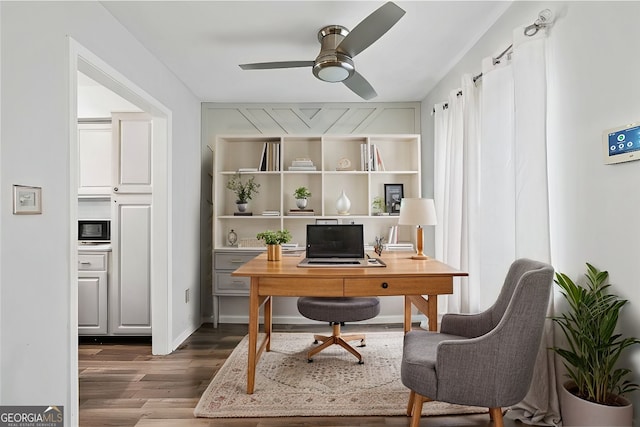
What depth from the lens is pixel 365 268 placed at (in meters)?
2.41

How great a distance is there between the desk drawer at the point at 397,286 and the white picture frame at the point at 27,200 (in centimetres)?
167

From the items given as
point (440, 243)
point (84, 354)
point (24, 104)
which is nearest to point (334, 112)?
point (440, 243)

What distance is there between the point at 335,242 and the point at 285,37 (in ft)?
5.16

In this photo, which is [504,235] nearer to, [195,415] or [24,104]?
[195,415]

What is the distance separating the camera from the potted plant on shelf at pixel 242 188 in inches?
161

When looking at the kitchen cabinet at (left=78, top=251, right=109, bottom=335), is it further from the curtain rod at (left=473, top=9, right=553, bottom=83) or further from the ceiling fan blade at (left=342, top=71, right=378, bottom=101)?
the curtain rod at (left=473, top=9, right=553, bottom=83)

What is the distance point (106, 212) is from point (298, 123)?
233 centimetres

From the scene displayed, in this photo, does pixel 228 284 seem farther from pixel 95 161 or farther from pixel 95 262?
pixel 95 161

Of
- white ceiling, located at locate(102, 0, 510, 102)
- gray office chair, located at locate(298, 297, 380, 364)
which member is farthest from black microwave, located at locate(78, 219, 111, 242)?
gray office chair, located at locate(298, 297, 380, 364)

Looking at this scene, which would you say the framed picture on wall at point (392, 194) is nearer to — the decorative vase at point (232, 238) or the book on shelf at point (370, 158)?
the book on shelf at point (370, 158)

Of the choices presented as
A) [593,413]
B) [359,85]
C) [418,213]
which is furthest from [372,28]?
[593,413]

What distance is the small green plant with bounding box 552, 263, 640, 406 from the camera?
60.6 inches

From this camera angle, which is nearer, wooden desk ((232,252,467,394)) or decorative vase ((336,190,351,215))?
wooden desk ((232,252,467,394))

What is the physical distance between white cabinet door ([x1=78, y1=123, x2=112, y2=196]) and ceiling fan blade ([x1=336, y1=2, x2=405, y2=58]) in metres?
2.81
